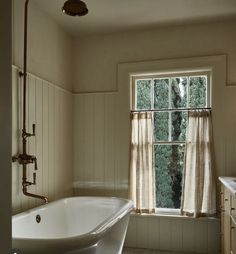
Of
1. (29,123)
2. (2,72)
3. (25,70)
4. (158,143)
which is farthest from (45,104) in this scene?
(2,72)

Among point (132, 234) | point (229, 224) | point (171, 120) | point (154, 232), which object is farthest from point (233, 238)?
point (171, 120)

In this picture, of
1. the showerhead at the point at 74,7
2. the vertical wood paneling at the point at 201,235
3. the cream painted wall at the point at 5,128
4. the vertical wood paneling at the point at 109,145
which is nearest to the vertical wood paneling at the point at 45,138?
the vertical wood paneling at the point at 109,145

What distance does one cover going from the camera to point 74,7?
7.27ft

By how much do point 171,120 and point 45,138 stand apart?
1.46 m

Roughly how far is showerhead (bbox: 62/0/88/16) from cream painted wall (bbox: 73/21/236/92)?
1425mm

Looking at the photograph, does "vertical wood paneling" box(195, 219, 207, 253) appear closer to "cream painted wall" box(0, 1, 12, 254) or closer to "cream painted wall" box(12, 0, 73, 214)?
"cream painted wall" box(12, 0, 73, 214)

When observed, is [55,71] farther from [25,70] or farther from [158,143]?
[158,143]

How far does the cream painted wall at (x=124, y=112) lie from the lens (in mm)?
3293

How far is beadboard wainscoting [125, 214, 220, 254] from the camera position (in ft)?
10.8

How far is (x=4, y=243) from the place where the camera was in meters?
0.65

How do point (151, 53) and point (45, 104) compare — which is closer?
point (45, 104)

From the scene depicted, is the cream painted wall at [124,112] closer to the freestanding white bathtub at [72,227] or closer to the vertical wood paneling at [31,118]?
the freestanding white bathtub at [72,227]

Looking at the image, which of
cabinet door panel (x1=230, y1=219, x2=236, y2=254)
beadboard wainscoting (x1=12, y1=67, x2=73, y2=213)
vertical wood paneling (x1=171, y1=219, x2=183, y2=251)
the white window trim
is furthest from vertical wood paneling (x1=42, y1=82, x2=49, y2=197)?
cabinet door panel (x1=230, y1=219, x2=236, y2=254)

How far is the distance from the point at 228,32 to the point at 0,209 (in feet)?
10.8
